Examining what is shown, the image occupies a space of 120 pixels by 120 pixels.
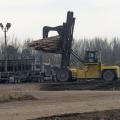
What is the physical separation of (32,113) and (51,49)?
32.7 meters

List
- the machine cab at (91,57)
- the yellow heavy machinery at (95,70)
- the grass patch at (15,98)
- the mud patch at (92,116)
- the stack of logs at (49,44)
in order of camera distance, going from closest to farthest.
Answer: the mud patch at (92,116), the grass patch at (15,98), the yellow heavy machinery at (95,70), the stack of logs at (49,44), the machine cab at (91,57)

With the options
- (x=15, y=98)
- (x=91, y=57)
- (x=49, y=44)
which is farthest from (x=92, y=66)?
(x=15, y=98)

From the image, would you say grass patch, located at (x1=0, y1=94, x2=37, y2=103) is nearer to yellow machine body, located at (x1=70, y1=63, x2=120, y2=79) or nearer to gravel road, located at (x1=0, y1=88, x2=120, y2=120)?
gravel road, located at (x1=0, y1=88, x2=120, y2=120)

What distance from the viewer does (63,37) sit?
189ft

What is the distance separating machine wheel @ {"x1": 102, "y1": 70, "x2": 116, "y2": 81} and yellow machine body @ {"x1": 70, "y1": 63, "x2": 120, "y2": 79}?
0.29 metres

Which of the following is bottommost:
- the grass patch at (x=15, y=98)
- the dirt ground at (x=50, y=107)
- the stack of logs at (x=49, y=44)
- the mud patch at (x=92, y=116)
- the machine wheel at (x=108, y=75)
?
the mud patch at (x=92, y=116)

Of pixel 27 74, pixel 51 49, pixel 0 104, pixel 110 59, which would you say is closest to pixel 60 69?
pixel 51 49

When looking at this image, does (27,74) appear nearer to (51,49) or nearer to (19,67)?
(19,67)

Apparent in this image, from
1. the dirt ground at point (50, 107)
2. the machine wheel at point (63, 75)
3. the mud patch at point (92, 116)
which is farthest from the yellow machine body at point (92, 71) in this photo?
the mud patch at point (92, 116)

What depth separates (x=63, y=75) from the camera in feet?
192

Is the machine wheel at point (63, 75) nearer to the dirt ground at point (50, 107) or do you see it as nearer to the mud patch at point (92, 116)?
the dirt ground at point (50, 107)

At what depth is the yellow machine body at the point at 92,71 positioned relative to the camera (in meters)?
57.3

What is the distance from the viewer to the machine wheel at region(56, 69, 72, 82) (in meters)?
58.2

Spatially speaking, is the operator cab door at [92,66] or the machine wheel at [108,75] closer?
the machine wheel at [108,75]
